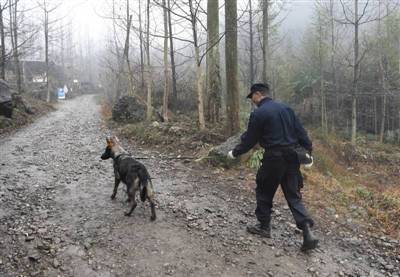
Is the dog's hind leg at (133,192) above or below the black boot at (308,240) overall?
above

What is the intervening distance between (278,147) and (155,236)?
202 cm

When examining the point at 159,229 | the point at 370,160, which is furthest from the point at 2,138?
the point at 370,160

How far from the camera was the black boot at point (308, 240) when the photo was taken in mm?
4582

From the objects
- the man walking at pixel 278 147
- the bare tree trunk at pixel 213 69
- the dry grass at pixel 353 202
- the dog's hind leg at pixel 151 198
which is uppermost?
the bare tree trunk at pixel 213 69

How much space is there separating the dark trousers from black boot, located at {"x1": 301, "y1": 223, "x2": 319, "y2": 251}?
0.07m

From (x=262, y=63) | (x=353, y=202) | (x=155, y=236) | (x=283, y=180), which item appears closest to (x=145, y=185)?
(x=155, y=236)

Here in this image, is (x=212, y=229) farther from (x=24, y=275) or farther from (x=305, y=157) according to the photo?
(x=24, y=275)

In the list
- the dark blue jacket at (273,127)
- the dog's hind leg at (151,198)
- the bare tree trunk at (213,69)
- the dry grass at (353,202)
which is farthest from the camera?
the bare tree trunk at (213,69)

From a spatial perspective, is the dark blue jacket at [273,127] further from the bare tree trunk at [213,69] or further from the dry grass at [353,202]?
the bare tree trunk at [213,69]

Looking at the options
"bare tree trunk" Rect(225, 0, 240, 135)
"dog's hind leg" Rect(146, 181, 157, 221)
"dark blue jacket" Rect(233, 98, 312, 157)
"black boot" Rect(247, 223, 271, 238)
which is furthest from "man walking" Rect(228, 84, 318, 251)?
"bare tree trunk" Rect(225, 0, 240, 135)

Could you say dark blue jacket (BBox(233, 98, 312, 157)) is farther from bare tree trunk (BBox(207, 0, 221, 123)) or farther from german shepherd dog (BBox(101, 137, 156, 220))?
bare tree trunk (BBox(207, 0, 221, 123))

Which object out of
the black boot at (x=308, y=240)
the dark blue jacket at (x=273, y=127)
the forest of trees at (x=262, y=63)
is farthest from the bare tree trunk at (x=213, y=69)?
the black boot at (x=308, y=240)

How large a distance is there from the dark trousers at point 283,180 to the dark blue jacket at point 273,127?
0.50 ft

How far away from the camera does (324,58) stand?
30.1 meters
